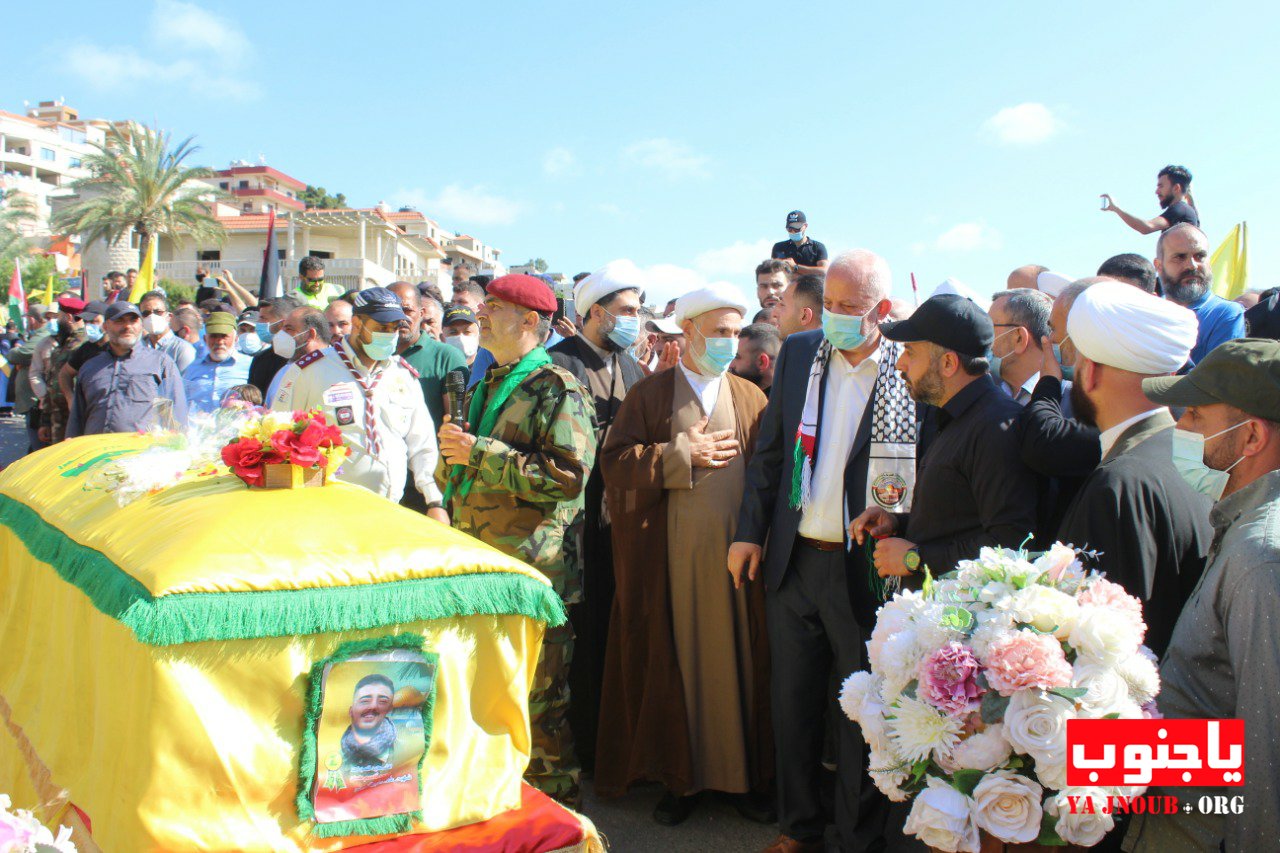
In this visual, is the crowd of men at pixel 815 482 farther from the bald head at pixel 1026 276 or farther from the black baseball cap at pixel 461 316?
the black baseball cap at pixel 461 316

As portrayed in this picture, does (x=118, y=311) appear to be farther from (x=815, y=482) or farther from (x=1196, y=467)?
(x=1196, y=467)

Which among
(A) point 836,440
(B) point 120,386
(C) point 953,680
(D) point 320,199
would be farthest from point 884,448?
(D) point 320,199

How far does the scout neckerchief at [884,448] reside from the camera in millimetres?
3562

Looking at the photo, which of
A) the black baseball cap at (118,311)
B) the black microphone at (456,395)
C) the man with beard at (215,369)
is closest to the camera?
the black microphone at (456,395)

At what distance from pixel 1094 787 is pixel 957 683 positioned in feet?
1.10

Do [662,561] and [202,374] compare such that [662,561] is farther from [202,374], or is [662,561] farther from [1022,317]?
[202,374]

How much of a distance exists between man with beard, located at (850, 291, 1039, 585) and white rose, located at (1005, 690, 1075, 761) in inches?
39.9

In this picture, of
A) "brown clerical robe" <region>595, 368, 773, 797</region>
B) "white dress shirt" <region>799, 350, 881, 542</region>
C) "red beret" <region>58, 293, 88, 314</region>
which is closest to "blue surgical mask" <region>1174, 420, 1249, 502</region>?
"white dress shirt" <region>799, 350, 881, 542</region>

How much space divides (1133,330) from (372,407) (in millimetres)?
3591

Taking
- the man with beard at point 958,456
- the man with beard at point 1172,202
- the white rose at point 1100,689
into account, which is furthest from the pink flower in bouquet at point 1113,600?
the man with beard at point 1172,202

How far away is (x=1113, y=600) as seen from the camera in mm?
2076

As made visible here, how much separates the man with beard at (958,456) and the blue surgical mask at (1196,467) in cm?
58

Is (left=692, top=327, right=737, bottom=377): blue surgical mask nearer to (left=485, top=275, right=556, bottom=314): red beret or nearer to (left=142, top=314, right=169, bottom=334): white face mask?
(left=485, top=275, right=556, bottom=314): red beret

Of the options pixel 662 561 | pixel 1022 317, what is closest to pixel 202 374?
pixel 662 561
